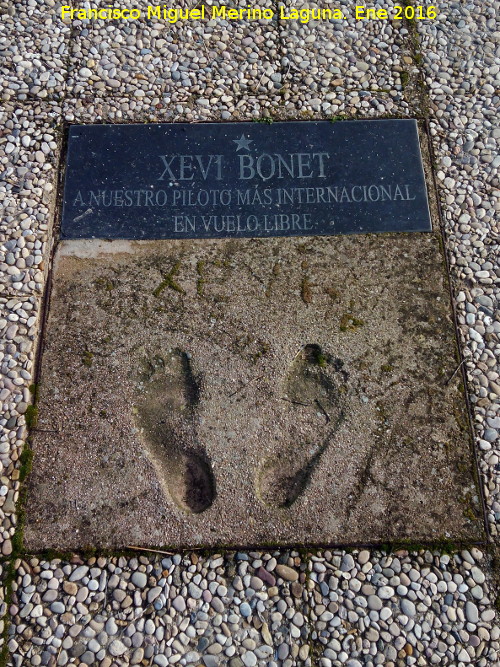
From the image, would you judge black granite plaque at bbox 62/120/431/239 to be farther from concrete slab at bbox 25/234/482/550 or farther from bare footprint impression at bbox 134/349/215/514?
bare footprint impression at bbox 134/349/215/514

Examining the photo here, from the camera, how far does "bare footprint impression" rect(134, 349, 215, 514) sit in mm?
2523

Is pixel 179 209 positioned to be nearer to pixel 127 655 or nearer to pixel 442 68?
pixel 442 68

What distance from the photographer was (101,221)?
2.98 metres

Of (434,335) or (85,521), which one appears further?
(434,335)

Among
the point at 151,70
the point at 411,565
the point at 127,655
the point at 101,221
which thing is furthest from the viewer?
the point at 151,70

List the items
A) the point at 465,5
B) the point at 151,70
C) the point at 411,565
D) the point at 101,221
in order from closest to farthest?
the point at 411,565, the point at 101,221, the point at 151,70, the point at 465,5

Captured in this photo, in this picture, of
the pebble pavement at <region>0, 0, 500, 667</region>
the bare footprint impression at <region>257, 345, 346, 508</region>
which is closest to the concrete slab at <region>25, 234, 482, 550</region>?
the bare footprint impression at <region>257, 345, 346, 508</region>

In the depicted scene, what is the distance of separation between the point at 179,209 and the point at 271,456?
1.35 meters

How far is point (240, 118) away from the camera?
10.6 ft

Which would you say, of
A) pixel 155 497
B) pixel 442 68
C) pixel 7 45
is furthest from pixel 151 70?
pixel 155 497

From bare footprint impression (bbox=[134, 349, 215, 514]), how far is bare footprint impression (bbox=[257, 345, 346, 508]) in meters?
0.27

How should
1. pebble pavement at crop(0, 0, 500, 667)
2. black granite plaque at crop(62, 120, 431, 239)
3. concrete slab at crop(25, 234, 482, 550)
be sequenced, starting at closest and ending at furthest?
pebble pavement at crop(0, 0, 500, 667) < concrete slab at crop(25, 234, 482, 550) < black granite plaque at crop(62, 120, 431, 239)

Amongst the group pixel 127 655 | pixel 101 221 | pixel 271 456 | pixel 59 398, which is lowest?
pixel 127 655

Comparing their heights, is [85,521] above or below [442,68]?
below
